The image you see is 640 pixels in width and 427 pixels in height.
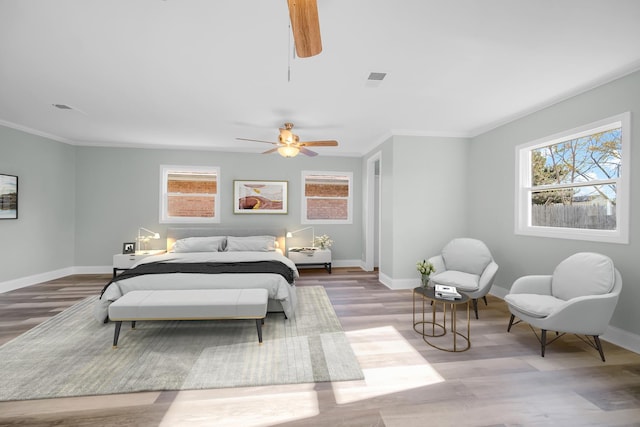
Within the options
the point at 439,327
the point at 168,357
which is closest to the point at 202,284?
the point at 168,357

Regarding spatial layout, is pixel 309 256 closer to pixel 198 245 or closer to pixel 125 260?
pixel 198 245

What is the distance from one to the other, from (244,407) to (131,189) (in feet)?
17.9

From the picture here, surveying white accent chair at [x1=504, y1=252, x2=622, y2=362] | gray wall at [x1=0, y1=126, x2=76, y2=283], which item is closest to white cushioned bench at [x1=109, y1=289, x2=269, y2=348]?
white accent chair at [x1=504, y1=252, x2=622, y2=362]

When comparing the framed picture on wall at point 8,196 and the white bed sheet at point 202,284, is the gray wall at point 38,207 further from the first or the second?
the white bed sheet at point 202,284

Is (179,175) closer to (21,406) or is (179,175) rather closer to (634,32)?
(21,406)

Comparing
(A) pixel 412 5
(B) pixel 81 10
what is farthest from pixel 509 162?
(B) pixel 81 10

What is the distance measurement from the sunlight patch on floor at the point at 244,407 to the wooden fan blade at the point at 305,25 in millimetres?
2247

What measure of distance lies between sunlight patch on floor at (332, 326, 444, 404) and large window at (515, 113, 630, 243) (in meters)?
2.40

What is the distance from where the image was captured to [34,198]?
4.99 meters

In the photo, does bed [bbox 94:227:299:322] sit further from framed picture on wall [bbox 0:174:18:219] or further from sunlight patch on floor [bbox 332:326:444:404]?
framed picture on wall [bbox 0:174:18:219]

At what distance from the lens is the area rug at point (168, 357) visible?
220 cm

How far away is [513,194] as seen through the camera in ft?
13.7

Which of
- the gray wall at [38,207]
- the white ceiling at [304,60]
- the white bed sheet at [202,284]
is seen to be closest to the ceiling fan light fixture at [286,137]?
the white ceiling at [304,60]

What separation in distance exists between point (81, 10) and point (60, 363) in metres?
2.80
